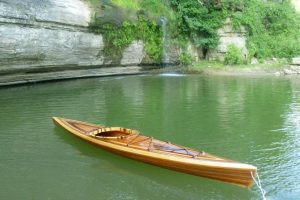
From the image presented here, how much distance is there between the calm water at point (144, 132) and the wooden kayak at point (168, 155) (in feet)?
0.67

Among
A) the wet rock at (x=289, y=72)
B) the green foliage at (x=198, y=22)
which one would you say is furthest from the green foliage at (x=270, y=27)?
the wet rock at (x=289, y=72)

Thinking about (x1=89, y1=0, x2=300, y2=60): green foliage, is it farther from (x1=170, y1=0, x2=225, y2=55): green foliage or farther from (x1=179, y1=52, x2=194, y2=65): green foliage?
(x1=179, y1=52, x2=194, y2=65): green foliage

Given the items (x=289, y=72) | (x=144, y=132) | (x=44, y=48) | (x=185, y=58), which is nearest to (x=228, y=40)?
Answer: (x=185, y=58)

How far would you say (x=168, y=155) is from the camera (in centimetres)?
848

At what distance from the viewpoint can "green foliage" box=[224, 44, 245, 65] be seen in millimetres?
27219

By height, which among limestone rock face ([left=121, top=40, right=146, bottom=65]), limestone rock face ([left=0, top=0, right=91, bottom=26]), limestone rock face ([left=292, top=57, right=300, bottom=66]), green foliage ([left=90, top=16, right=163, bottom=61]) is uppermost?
limestone rock face ([left=0, top=0, right=91, bottom=26])

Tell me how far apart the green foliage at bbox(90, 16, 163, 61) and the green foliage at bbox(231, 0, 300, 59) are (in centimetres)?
598

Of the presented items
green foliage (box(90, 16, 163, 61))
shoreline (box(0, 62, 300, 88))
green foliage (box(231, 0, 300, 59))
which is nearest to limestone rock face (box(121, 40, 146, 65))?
green foliage (box(90, 16, 163, 61))

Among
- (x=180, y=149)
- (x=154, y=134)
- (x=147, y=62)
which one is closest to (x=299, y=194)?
(x=180, y=149)

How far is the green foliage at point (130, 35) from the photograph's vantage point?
71.8 ft

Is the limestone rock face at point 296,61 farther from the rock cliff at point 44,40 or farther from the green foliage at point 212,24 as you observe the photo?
the rock cliff at point 44,40

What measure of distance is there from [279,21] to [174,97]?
16.1 meters

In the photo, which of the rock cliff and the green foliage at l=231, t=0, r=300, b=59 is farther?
the green foliage at l=231, t=0, r=300, b=59

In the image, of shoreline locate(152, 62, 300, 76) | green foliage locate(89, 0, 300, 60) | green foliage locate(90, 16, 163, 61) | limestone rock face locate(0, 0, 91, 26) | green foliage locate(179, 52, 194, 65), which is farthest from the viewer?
green foliage locate(179, 52, 194, 65)
